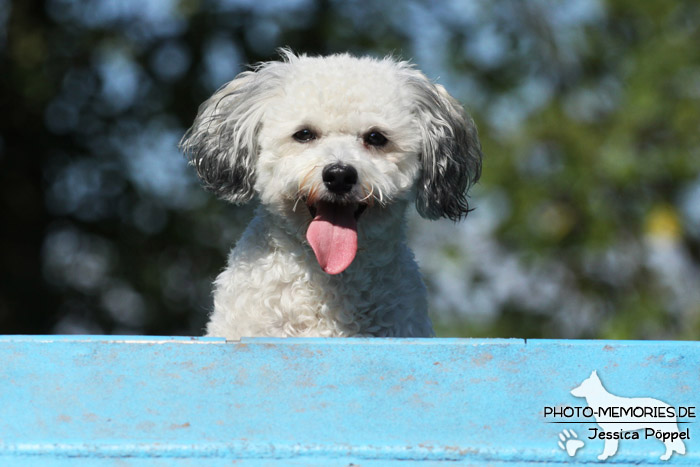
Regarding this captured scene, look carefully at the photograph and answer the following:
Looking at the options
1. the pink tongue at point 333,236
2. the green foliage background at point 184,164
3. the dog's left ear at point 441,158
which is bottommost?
the green foliage background at point 184,164

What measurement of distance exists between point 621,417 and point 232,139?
5.77ft

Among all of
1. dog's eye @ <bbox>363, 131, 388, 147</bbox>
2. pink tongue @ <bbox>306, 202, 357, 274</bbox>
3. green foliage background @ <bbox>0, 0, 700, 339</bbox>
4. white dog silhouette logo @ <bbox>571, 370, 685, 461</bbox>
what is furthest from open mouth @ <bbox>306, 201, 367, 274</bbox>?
green foliage background @ <bbox>0, 0, 700, 339</bbox>

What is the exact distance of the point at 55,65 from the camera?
9.55m

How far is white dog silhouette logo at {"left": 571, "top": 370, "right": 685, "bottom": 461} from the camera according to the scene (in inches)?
91.7

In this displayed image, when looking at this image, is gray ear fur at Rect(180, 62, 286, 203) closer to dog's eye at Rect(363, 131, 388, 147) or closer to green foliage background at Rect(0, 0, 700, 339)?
dog's eye at Rect(363, 131, 388, 147)

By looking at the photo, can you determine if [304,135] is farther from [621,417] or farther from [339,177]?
[621,417]

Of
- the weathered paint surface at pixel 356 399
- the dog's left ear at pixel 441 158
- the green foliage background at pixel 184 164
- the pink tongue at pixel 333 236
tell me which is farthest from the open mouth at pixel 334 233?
the green foliage background at pixel 184 164

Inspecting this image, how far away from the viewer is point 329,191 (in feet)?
9.97

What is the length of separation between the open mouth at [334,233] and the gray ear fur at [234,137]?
1.24ft

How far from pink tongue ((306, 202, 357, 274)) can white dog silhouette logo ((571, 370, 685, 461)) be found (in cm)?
97

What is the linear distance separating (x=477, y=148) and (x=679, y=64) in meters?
2.58

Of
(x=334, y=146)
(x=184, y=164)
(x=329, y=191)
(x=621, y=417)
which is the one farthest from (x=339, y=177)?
(x=184, y=164)

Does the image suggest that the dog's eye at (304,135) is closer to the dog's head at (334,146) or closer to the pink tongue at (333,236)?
the dog's head at (334,146)

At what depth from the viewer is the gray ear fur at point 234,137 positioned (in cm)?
335
